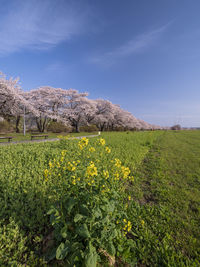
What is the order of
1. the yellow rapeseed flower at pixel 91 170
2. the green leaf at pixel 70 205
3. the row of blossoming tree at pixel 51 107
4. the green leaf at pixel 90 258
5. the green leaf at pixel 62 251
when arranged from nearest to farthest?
the green leaf at pixel 90 258 → the green leaf at pixel 62 251 → the green leaf at pixel 70 205 → the yellow rapeseed flower at pixel 91 170 → the row of blossoming tree at pixel 51 107

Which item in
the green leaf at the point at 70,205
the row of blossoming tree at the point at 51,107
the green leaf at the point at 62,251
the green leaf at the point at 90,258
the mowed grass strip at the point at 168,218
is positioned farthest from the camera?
the row of blossoming tree at the point at 51,107

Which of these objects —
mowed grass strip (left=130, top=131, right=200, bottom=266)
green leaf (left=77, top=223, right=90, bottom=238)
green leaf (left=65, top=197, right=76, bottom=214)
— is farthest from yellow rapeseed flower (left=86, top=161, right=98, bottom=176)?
mowed grass strip (left=130, top=131, right=200, bottom=266)

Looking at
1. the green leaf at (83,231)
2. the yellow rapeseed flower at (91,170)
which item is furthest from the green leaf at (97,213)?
the yellow rapeseed flower at (91,170)

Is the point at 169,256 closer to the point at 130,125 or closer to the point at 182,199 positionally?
the point at 182,199

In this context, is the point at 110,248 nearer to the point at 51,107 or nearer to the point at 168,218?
the point at 168,218

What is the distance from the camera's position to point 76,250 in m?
1.52

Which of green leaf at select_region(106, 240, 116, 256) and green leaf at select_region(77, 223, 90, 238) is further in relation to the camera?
green leaf at select_region(106, 240, 116, 256)

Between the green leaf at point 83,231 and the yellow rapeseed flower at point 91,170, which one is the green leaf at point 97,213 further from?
the yellow rapeseed flower at point 91,170

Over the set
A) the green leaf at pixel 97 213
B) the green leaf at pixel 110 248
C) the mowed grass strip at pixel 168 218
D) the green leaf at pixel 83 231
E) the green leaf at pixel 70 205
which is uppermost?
the green leaf at pixel 70 205

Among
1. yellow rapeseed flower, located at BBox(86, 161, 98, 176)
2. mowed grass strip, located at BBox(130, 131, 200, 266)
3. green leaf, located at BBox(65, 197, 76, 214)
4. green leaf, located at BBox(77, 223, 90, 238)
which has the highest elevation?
yellow rapeseed flower, located at BBox(86, 161, 98, 176)

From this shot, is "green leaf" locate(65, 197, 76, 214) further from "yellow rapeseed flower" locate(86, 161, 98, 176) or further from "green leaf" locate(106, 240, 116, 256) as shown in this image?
"green leaf" locate(106, 240, 116, 256)

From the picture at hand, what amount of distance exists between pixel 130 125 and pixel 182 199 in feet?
167

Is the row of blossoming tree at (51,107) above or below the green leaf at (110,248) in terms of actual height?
above

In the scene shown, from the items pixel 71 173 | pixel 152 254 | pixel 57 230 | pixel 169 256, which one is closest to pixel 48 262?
pixel 57 230
